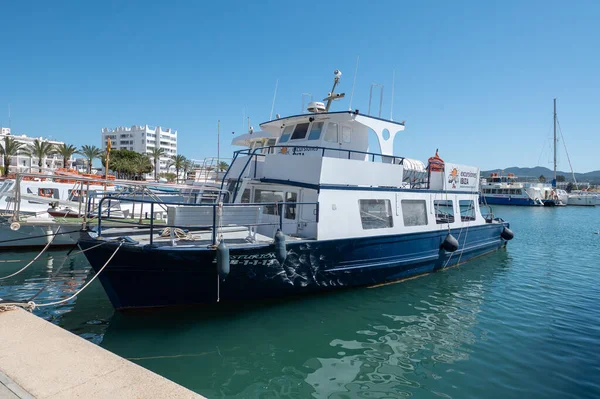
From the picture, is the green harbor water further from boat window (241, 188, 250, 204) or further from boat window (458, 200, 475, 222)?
boat window (458, 200, 475, 222)

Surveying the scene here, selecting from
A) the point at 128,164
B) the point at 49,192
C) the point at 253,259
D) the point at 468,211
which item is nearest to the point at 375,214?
the point at 253,259

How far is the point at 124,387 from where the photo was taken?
12.9ft

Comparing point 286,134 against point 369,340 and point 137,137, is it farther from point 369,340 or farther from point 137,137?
point 137,137

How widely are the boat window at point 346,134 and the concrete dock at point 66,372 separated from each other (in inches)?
345

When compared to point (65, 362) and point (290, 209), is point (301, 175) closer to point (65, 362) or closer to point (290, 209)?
point (290, 209)

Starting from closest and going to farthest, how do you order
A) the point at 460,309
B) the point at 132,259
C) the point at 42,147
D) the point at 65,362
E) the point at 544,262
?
the point at 65,362, the point at 132,259, the point at 460,309, the point at 544,262, the point at 42,147

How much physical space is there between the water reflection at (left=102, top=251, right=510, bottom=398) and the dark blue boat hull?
0.42 m

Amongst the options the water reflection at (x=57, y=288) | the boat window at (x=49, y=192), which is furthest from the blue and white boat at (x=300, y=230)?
the boat window at (x=49, y=192)

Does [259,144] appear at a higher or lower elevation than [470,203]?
higher

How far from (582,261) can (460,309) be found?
11.0m

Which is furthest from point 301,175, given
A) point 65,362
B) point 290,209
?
point 65,362

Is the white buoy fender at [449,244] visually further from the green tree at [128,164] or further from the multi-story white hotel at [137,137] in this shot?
the multi-story white hotel at [137,137]

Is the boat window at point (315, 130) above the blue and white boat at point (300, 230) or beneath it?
above

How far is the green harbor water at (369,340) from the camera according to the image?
588 centimetres
